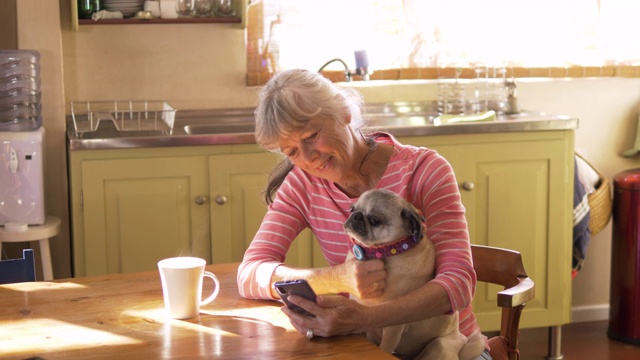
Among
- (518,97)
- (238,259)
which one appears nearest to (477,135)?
(518,97)

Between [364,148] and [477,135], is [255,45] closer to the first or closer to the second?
[477,135]

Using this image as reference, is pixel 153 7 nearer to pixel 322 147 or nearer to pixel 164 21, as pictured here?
pixel 164 21

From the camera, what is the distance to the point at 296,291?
1581 millimetres

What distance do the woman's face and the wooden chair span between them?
0.37m

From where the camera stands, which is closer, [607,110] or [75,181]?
[75,181]

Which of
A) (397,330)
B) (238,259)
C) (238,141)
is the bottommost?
(238,259)

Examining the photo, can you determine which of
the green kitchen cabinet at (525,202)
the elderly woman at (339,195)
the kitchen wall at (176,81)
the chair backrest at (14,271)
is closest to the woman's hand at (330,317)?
the elderly woman at (339,195)

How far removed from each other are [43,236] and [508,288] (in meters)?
1.73

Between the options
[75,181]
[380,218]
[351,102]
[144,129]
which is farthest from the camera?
[144,129]

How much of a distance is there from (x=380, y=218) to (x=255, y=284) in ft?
0.93

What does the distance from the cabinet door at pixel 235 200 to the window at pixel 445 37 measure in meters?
0.59

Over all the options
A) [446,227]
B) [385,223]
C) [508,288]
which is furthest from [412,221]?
[508,288]

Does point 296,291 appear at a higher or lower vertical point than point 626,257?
higher

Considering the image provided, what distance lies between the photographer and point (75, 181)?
313 cm
